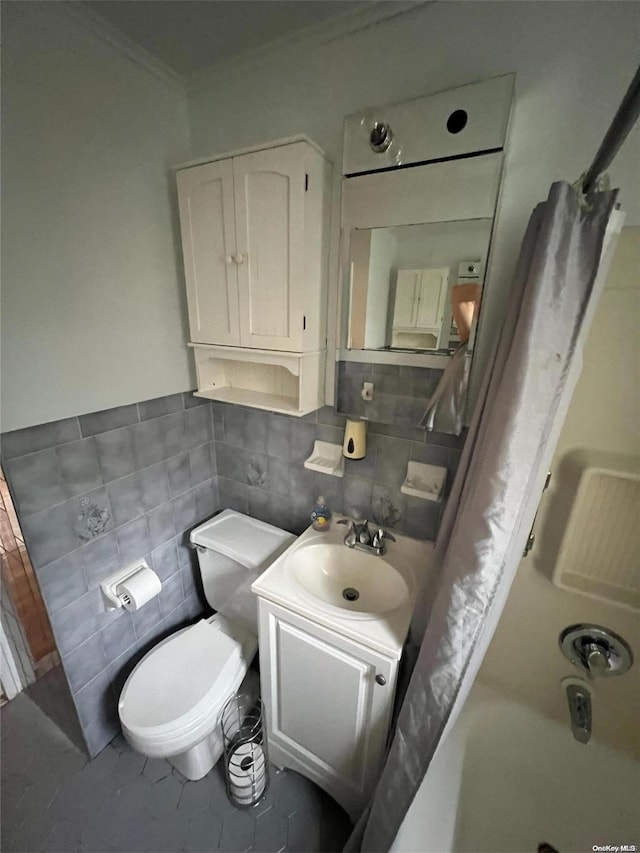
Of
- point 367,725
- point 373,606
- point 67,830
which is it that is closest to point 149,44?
point 373,606

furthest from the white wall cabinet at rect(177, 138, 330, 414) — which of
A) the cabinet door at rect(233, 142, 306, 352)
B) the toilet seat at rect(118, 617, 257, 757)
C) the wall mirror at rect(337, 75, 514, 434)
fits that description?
the toilet seat at rect(118, 617, 257, 757)

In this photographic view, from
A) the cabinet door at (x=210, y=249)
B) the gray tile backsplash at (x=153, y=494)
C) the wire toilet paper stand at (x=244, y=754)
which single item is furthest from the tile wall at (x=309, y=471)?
the wire toilet paper stand at (x=244, y=754)

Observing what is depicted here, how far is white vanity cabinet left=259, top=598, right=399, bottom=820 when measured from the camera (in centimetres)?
96

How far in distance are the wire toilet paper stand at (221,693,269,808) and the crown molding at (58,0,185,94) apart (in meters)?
2.20

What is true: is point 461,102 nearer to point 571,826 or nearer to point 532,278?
point 532,278

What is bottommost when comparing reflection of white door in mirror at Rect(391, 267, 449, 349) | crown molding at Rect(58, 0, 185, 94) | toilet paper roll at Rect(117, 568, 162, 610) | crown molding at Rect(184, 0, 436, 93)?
toilet paper roll at Rect(117, 568, 162, 610)

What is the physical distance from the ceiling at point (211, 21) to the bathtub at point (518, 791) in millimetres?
2124

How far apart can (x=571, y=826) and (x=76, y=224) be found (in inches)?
96.2

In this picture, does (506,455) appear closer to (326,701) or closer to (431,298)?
A: (431,298)

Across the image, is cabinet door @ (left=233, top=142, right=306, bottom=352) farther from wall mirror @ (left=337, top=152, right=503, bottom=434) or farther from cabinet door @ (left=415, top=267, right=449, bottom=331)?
cabinet door @ (left=415, top=267, right=449, bottom=331)

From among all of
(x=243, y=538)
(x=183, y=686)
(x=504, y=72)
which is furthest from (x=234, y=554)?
(x=504, y=72)

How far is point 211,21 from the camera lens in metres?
0.94

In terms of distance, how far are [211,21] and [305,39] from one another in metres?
0.27

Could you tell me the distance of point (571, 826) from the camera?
1.07 meters
